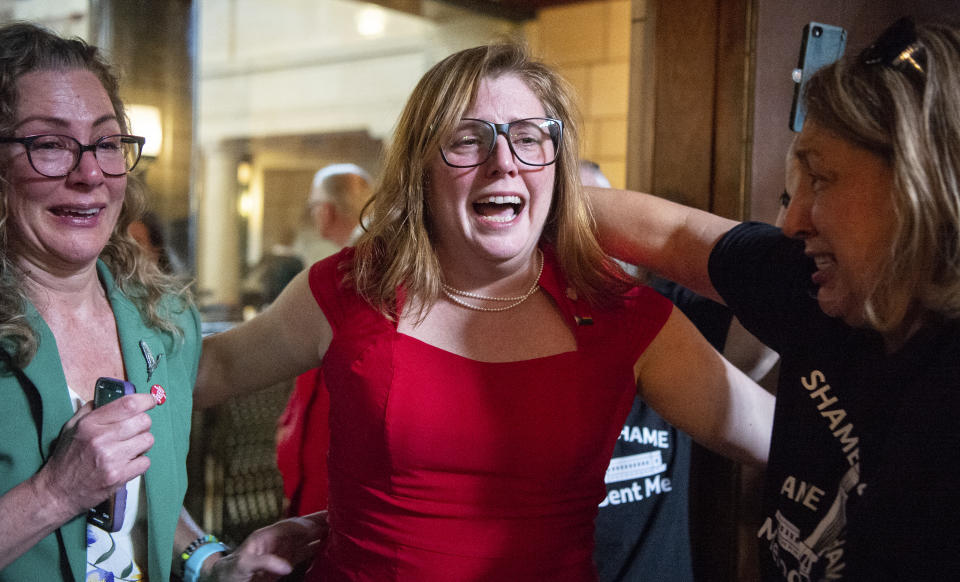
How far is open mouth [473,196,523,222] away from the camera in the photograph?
149cm

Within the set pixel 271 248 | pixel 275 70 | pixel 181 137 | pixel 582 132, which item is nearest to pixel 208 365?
pixel 582 132

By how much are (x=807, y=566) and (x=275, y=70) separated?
7.56m

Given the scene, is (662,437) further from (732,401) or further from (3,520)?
(3,520)

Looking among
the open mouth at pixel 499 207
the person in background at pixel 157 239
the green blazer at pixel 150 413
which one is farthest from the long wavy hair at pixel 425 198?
the person in background at pixel 157 239

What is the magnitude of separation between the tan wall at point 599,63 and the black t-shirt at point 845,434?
2.11 m

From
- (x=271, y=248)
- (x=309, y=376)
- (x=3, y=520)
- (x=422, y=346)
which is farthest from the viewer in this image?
(x=271, y=248)

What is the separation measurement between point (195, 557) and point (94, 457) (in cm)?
47

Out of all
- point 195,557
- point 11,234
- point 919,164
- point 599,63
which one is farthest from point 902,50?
point 599,63

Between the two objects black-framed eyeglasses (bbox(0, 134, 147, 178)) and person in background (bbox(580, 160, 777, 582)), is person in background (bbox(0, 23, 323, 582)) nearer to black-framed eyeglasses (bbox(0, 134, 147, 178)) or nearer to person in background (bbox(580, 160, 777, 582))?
black-framed eyeglasses (bbox(0, 134, 147, 178))

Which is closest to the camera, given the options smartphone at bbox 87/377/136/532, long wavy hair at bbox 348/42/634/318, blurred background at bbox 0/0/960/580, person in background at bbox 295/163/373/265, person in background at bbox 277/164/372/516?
smartphone at bbox 87/377/136/532

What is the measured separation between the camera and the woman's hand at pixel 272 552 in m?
1.53

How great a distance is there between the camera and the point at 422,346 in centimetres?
147

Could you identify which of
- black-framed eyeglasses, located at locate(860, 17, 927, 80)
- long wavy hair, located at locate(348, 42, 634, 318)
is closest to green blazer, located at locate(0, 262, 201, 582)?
long wavy hair, located at locate(348, 42, 634, 318)

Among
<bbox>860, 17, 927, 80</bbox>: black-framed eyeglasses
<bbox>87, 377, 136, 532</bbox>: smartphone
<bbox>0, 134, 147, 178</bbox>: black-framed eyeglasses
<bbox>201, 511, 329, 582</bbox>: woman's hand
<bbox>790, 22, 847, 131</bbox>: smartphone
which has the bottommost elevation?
<bbox>201, 511, 329, 582</bbox>: woman's hand
